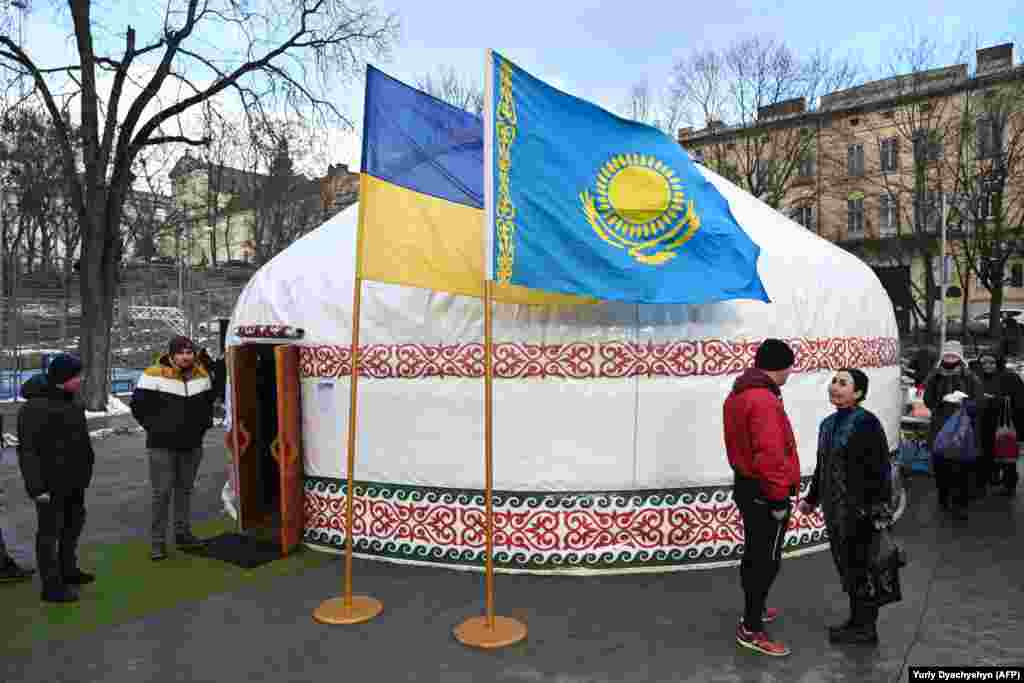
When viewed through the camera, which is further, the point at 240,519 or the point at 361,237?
the point at 240,519

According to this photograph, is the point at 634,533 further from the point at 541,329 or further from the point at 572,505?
the point at 541,329

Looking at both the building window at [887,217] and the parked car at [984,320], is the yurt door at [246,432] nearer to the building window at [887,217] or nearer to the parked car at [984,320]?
the building window at [887,217]

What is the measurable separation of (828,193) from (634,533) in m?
24.2

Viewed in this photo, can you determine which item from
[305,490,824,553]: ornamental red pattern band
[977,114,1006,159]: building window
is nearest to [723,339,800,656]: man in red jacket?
[305,490,824,553]: ornamental red pattern band

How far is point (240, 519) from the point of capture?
5656 mm

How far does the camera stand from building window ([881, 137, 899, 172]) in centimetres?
2414

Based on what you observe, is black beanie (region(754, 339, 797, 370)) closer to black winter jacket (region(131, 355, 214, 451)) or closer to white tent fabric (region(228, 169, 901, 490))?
white tent fabric (region(228, 169, 901, 490))

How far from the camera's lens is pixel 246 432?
572 cm

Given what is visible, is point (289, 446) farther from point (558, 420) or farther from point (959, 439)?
point (959, 439)

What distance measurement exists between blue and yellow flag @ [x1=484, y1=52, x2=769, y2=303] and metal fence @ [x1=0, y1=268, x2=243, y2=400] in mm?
11461

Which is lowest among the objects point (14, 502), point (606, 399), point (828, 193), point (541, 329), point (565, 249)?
point (14, 502)

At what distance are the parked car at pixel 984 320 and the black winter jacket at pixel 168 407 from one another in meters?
25.1

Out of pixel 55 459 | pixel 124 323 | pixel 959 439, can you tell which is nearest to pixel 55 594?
pixel 55 459

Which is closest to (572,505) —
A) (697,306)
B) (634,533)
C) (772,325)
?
(634,533)
